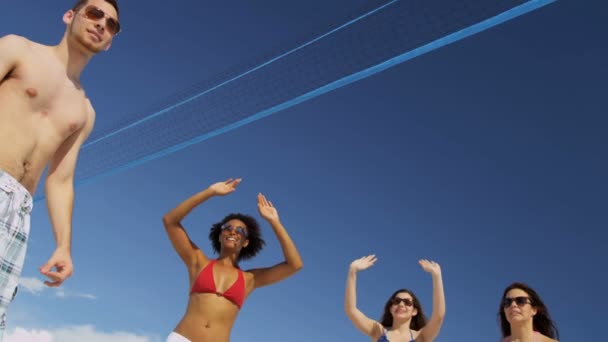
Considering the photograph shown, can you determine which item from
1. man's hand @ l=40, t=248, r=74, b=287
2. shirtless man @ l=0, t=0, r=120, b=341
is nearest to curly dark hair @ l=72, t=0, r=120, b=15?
shirtless man @ l=0, t=0, r=120, b=341

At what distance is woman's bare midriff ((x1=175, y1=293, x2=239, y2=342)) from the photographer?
18.5 feet

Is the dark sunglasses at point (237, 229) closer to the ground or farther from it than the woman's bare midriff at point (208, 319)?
farther from it

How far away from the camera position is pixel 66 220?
310 cm

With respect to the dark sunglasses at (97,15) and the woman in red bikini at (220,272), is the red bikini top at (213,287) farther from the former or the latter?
the dark sunglasses at (97,15)

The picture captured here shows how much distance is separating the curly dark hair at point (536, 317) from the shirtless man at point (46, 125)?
4813 millimetres

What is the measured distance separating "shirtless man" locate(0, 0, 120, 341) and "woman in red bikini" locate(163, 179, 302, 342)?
2754mm

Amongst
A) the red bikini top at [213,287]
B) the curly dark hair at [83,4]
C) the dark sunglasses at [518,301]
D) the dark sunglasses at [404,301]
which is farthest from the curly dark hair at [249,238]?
the curly dark hair at [83,4]

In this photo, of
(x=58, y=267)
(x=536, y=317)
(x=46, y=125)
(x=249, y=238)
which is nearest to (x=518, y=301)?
(x=536, y=317)

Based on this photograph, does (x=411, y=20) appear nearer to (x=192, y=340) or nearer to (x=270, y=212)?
(x=270, y=212)

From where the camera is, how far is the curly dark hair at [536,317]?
667 centimetres

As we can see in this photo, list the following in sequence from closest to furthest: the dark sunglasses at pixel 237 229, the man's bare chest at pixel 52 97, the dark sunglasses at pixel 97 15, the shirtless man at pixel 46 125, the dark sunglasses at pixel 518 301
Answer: the shirtless man at pixel 46 125
the man's bare chest at pixel 52 97
the dark sunglasses at pixel 97 15
the dark sunglasses at pixel 237 229
the dark sunglasses at pixel 518 301

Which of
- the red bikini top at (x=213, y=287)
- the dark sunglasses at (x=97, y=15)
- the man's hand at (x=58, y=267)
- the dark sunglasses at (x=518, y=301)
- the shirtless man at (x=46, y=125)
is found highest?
the dark sunglasses at (x=518, y=301)

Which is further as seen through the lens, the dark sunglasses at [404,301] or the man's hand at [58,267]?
the dark sunglasses at [404,301]

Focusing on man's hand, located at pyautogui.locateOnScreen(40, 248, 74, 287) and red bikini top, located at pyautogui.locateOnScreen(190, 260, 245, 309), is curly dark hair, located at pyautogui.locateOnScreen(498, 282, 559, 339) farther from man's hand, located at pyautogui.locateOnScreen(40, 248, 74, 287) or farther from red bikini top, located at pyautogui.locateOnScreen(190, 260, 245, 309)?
man's hand, located at pyautogui.locateOnScreen(40, 248, 74, 287)
